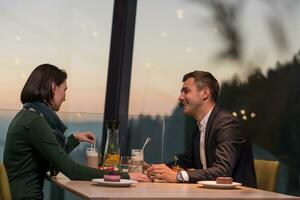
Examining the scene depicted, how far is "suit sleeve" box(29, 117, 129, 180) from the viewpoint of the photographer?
2.66 metres

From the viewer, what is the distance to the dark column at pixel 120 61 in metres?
4.54

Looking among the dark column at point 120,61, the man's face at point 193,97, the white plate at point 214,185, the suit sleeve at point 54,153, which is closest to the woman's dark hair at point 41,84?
the suit sleeve at point 54,153

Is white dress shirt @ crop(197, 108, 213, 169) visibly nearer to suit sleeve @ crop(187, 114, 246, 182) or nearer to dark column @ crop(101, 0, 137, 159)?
suit sleeve @ crop(187, 114, 246, 182)

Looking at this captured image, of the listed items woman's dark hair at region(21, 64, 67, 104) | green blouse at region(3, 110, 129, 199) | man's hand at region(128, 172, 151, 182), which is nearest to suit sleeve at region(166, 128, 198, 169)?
man's hand at region(128, 172, 151, 182)

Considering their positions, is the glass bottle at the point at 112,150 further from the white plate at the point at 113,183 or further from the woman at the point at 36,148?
the white plate at the point at 113,183

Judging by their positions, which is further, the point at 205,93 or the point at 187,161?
the point at 187,161

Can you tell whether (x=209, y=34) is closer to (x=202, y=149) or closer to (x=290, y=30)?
(x=290, y=30)

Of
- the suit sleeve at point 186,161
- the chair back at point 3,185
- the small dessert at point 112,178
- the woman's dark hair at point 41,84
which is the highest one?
the woman's dark hair at point 41,84

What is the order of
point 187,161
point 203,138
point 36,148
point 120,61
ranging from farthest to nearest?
1. point 120,61
2. point 187,161
3. point 203,138
4. point 36,148

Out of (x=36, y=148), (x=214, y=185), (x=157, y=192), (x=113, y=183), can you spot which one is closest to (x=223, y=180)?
(x=214, y=185)

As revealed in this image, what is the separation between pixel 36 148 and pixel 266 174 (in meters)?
1.23

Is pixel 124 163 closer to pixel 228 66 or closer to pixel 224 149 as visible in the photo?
pixel 224 149

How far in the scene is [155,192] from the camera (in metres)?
2.36

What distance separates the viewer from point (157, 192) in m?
2.36
